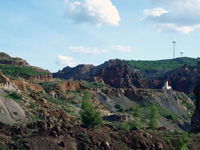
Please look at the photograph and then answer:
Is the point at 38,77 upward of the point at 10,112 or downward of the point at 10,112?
upward

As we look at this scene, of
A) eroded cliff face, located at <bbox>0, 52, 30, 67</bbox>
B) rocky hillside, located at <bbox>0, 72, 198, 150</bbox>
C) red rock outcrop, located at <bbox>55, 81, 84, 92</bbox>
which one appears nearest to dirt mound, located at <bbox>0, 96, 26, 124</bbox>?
rocky hillside, located at <bbox>0, 72, 198, 150</bbox>

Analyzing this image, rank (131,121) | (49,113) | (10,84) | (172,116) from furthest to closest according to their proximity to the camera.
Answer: (172,116) < (131,121) < (10,84) < (49,113)

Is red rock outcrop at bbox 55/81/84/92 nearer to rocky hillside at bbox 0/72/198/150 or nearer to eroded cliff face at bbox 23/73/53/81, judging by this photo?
eroded cliff face at bbox 23/73/53/81

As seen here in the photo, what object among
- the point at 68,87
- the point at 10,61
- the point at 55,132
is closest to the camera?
the point at 55,132

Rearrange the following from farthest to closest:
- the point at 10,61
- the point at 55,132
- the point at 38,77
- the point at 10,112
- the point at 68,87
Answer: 1. the point at 10,61
2. the point at 38,77
3. the point at 68,87
4. the point at 10,112
5. the point at 55,132

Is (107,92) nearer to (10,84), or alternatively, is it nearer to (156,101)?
(156,101)

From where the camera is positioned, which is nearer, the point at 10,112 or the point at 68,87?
the point at 10,112

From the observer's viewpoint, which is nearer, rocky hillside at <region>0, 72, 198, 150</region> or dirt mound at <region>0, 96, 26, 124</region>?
rocky hillside at <region>0, 72, 198, 150</region>

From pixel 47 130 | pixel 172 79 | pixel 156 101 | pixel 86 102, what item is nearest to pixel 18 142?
pixel 47 130

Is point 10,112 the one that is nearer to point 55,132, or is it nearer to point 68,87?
point 55,132

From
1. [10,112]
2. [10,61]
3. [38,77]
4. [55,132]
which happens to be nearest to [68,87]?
[38,77]

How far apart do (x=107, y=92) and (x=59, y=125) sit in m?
71.7

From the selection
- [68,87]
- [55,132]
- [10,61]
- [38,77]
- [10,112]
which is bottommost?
[55,132]

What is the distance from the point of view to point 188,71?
655 feet
